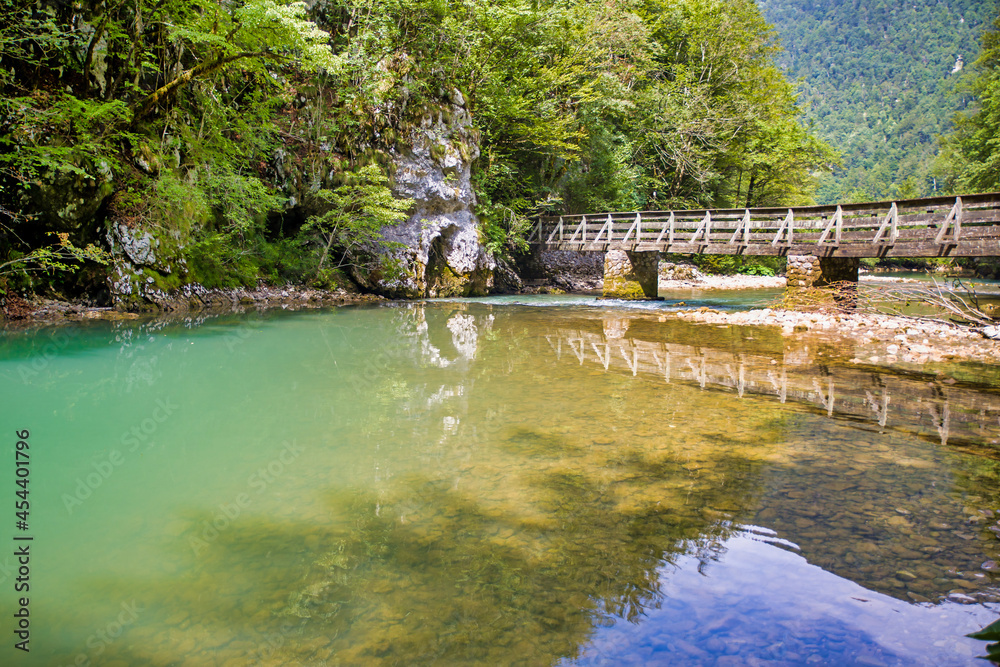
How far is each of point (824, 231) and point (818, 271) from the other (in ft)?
3.48

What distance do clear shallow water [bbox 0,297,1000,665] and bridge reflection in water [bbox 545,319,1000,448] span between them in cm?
7

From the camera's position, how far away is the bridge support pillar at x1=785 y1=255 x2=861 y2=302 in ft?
46.0

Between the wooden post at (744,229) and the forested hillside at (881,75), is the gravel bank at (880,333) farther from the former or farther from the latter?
the forested hillside at (881,75)

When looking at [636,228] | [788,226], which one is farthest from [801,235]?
[636,228]

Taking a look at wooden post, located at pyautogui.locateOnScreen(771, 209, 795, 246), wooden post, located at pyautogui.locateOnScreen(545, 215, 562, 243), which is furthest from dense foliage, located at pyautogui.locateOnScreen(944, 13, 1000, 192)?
wooden post, located at pyautogui.locateOnScreen(545, 215, 562, 243)

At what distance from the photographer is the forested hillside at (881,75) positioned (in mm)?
96062

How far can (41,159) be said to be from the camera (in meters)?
9.61

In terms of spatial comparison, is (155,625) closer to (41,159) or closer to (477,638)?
(477,638)

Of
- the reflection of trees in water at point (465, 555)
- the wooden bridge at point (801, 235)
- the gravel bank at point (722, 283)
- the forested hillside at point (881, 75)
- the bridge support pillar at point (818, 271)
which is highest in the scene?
the forested hillside at point (881, 75)

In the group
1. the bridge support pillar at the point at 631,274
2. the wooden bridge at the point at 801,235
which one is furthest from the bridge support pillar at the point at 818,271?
the bridge support pillar at the point at 631,274

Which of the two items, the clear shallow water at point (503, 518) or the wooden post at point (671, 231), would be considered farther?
the wooden post at point (671, 231)

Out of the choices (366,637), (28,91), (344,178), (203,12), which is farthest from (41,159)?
(366,637)

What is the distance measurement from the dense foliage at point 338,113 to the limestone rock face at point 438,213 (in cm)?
60

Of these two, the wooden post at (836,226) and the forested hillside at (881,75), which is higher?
the forested hillside at (881,75)
